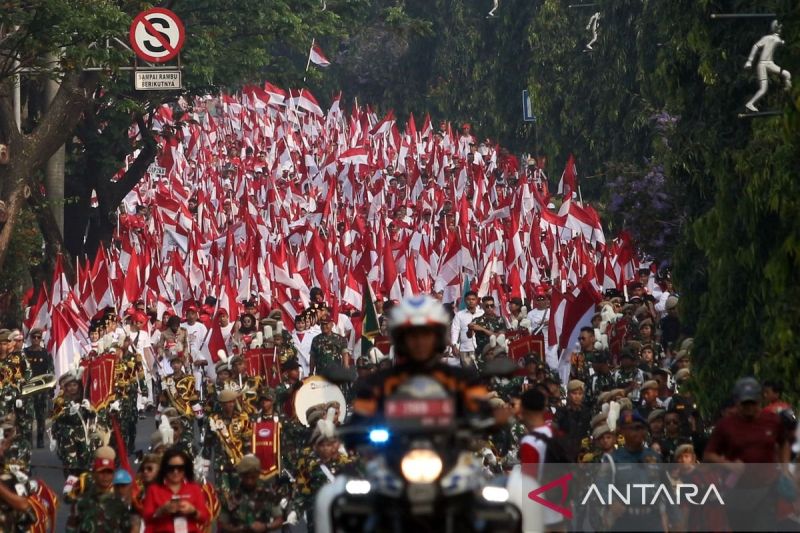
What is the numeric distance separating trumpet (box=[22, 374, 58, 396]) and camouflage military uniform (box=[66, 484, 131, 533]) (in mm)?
7954

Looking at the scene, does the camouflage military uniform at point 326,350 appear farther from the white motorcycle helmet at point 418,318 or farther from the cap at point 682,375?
the white motorcycle helmet at point 418,318

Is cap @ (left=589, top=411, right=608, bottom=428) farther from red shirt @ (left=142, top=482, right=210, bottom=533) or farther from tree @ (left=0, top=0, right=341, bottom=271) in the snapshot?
tree @ (left=0, top=0, right=341, bottom=271)

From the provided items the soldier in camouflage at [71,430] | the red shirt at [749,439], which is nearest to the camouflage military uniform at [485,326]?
the soldier in camouflage at [71,430]

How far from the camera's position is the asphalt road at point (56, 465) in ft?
59.3

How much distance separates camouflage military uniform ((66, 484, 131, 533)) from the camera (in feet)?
40.7

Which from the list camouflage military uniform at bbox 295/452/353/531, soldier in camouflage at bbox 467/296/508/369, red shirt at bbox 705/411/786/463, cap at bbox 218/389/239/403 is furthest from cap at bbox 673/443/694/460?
soldier in camouflage at bbox 467/296/508/369

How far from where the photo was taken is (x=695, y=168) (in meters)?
21.8

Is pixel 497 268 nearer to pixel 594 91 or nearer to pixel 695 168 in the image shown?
pixel 695 168

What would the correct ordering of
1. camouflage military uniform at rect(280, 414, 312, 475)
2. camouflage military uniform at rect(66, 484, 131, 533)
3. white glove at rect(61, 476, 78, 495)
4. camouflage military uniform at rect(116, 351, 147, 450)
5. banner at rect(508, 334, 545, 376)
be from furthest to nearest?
banner at rect(508, 334, 545, 376) < camouflage military uniform at rect(116, 351, 147, 450) < camouflage military uniform at rect(280, 414, 312, 475) < white glove at rect(61, 476, 78, 495) < camouflage military uniform at rect(66, 484, 131, 533)

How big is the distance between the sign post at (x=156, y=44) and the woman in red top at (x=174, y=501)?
14819 mm

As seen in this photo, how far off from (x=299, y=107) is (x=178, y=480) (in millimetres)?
52428

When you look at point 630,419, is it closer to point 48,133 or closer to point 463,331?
point 463,331

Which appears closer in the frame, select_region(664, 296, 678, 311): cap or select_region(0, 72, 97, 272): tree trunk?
select_region(664, 296, 678, 311): cap

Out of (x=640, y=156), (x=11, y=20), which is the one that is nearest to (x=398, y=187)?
(x=640, y=156)
